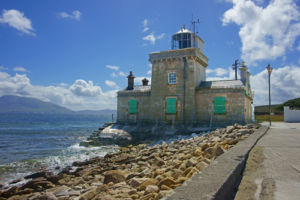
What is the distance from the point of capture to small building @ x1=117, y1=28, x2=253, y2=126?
16031mm

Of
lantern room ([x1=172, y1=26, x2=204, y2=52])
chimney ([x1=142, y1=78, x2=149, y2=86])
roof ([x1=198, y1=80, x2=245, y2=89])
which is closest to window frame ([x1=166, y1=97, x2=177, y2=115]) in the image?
roof ([x1=198, y1=80, x2=245, y2=89])

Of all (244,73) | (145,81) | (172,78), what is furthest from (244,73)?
(145,81)

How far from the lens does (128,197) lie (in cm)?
381

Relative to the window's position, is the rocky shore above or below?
below

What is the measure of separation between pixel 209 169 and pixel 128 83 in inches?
729

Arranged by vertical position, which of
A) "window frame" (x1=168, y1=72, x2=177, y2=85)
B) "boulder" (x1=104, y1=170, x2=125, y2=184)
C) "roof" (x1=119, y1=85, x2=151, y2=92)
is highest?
"window frame" (x1=168, y1=72, x2=177, y2=85)

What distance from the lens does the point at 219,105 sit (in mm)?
16188

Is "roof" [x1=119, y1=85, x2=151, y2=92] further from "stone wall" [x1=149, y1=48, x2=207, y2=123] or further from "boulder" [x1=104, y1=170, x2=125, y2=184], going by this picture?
"boulder" [x1=104, y1=170, x2=125, y2=184]

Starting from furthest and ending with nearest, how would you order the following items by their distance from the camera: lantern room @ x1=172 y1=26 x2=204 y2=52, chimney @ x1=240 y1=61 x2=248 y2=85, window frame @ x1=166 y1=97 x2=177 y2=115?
lantern room @ x1=172 y1=26 x2=204 y2=52 < chimney @ x1=240 y1=61 x2=248 y2=85 < window frame @ x1=166 y1=97 x2=177 y2=115

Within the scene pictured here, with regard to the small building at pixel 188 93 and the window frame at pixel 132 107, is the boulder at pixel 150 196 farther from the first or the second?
the window frame at pixel 132 107

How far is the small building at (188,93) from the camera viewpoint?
1603 cm

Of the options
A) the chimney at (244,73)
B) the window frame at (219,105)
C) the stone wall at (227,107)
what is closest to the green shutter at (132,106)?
the stone wall at (227,107)

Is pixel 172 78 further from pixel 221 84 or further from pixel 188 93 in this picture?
pixel 221 84

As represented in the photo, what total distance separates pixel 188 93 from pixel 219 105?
242cm
